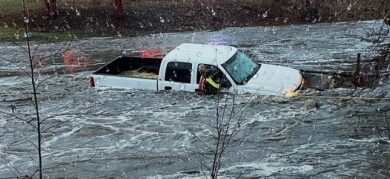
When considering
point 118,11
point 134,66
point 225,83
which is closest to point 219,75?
point 225,83

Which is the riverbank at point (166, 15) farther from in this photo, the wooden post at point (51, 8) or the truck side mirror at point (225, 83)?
the truck side mirror at point (225, 83)

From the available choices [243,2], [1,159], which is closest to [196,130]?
[1,159]

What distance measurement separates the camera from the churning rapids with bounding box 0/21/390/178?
8867 mm

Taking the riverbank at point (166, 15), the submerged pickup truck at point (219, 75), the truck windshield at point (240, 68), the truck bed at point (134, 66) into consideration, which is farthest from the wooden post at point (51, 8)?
the truck windshield at point (240, 68)

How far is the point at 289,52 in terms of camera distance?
2019cm

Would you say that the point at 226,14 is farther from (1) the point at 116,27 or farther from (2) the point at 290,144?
(2) the point at 290,144

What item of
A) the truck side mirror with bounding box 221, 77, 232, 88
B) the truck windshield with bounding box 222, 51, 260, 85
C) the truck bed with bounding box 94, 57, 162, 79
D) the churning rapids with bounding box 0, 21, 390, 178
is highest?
the truck windshield with bounding box 222, 51, 260, 85

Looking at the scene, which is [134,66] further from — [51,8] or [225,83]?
[51,8]

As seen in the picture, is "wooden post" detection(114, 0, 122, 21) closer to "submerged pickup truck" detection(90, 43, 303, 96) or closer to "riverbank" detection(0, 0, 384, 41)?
"riverbank" detection(0, 0, 384, 41)

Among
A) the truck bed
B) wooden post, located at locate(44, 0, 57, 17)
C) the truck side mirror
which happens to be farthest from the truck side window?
wooden post, located at locate(44, 0, 57, 17)

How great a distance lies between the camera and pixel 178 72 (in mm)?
11875

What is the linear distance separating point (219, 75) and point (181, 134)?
158cm

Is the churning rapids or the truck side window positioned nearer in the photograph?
the churning rapids

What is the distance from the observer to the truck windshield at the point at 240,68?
1126 cm
